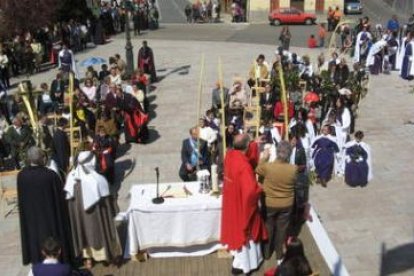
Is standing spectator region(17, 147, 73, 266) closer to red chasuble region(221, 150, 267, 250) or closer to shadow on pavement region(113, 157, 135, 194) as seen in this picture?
red chasuble region(221, 150, 267, 250)

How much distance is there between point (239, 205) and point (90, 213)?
1959 millimetres

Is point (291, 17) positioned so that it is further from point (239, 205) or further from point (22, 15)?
point (239, 205)

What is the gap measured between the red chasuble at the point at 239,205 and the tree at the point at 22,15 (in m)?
20.6

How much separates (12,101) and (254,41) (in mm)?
15824

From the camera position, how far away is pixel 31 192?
781cm

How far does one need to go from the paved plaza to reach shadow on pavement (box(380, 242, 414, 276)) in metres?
0.01

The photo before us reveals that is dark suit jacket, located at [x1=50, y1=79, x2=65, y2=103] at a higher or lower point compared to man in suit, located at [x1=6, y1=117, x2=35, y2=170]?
higher

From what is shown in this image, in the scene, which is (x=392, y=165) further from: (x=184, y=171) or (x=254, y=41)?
(x=254, y=41)

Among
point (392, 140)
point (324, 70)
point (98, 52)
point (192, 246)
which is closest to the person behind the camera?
point (192, 246)

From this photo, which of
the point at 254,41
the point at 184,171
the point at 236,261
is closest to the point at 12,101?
the point at 184,171

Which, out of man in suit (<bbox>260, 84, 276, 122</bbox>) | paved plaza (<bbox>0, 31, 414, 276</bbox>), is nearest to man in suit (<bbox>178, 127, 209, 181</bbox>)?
paved plaza (<bbox>0, 31, 414, 276</bbox>)

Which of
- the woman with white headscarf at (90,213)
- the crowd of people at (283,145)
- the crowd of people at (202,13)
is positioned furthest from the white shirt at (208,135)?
the crowd of people at (202,13)

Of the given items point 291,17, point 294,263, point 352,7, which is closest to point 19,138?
point 294,263

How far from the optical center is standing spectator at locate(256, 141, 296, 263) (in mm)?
7645
